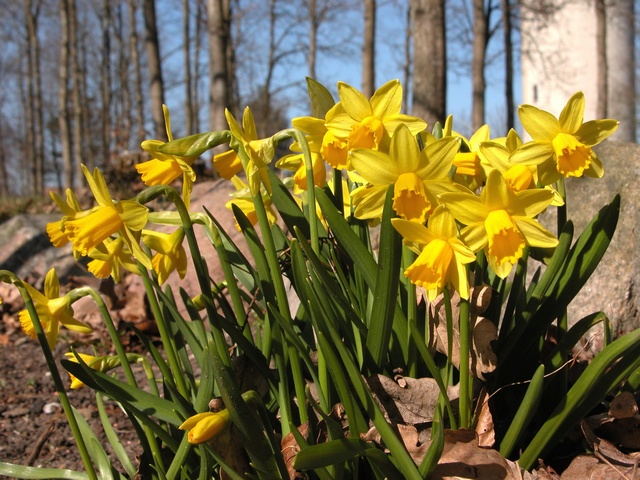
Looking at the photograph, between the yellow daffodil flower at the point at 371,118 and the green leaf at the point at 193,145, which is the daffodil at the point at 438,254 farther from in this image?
the green leaf at the point at 193,145

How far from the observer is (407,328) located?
1275 millimetres

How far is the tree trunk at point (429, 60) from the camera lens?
5598 millimetres

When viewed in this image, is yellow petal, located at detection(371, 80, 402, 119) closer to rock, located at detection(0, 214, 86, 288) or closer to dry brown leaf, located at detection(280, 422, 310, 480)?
dry brown leaf, located at detection(280, 422, 310, 480)

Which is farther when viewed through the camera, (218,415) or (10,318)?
(10,318)

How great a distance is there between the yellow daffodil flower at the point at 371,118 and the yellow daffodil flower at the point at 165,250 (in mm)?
433

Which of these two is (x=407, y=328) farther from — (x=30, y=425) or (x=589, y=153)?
(x=30, y=425)

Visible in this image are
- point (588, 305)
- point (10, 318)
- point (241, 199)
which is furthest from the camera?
point (10, 318)

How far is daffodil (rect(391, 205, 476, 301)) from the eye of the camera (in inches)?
41.5

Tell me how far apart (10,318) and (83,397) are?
2034mm

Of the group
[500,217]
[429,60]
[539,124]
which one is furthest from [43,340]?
[429,60]

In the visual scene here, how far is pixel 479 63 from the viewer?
10.8 meters

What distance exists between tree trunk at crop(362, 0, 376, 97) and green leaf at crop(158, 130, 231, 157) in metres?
10.5

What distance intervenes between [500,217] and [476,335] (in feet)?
0.93

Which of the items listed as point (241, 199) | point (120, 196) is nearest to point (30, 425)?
point (241, 199)
